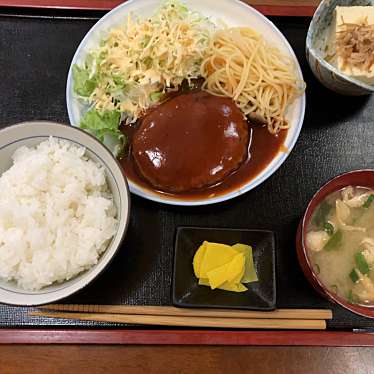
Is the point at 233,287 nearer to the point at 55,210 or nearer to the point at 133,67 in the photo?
the point at 55,210

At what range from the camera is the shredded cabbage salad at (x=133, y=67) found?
82.3 inches

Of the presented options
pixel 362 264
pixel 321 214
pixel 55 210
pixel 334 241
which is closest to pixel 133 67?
pixel 55 210

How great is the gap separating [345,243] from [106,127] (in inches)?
47.4

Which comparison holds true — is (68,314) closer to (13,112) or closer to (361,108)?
(13,112)

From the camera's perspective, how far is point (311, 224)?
1892 mm

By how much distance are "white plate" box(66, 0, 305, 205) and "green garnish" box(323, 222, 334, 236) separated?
13.4 inches

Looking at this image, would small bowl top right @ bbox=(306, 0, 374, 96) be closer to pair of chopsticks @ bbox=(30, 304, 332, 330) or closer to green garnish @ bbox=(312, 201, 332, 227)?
A: green garnish @ bbox=(312, 201, 332, 227)

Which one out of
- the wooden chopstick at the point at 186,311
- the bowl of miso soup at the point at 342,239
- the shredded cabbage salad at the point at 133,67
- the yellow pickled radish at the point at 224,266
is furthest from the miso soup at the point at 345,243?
the shredded cabbage salad at the point at 133,67

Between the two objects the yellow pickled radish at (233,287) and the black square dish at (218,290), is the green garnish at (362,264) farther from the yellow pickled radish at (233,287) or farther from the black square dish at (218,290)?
the yellow pickled radish at (233,287)

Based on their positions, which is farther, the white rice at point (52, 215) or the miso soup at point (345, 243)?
the miso soup at point (345, 243)

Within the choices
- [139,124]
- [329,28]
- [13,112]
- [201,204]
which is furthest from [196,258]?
[329,28]

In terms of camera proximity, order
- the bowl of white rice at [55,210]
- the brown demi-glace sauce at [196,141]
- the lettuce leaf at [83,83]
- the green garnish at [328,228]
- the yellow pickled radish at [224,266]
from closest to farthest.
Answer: the bowl of white rice at [55,210]
the yellow pickled radish at [224,266]
the green garnish at [328,228]
the brown demi-glace sauce at [196,141]
the lettuce leaf at [83,83]

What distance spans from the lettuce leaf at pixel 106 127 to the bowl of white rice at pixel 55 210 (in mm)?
265

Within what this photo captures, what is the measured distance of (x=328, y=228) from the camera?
74.2 inches
